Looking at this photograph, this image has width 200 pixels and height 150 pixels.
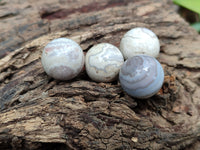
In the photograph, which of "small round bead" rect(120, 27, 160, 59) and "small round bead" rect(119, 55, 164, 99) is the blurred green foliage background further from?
"small round bead" rect(119, 55, 164, 99)

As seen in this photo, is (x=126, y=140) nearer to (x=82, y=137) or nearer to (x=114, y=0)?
(x=82, y=137)

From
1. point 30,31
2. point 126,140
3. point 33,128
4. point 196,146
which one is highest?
point 30,31

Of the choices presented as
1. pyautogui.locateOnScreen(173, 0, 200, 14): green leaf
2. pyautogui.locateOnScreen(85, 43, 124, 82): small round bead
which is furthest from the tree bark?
pyautogui.locateOnScreen(173, 0, 200, 14): green leaf

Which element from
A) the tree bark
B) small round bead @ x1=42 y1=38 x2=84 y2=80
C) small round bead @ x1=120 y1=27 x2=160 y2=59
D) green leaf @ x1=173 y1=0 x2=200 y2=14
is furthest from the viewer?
green leaf @ x1=173 y1=0 x2=200 y2=14

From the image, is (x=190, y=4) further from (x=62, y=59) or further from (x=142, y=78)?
(x=62, y=59)

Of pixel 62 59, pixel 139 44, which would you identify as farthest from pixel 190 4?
pixel 62 59

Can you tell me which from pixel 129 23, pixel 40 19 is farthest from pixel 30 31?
pixel 129 23
